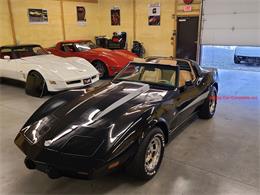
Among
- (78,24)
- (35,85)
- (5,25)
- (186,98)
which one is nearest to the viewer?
(186,98)

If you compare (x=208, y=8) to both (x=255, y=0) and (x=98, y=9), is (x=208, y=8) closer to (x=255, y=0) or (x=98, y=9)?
(x=255, y=0)

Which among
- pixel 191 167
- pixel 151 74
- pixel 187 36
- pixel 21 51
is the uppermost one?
pixel 187 36

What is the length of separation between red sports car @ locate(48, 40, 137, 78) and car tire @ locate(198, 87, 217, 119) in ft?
11.7

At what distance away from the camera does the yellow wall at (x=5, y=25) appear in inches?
334

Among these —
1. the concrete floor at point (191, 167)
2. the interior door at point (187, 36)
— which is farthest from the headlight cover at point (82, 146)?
the interior door at point (187, 36)

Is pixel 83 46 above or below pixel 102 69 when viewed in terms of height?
above

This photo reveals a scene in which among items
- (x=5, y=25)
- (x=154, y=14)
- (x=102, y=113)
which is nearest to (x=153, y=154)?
(x=102, y=113)

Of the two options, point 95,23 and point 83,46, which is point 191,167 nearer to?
point 83,46

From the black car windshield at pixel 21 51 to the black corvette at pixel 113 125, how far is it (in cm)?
415

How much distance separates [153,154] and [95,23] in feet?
33.6

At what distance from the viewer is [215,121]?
431 centimetres

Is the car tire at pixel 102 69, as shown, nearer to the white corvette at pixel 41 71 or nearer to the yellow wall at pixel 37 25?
the white corvette at pixel 41 71

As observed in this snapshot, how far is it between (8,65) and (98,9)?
656cm

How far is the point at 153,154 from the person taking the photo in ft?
8.77
